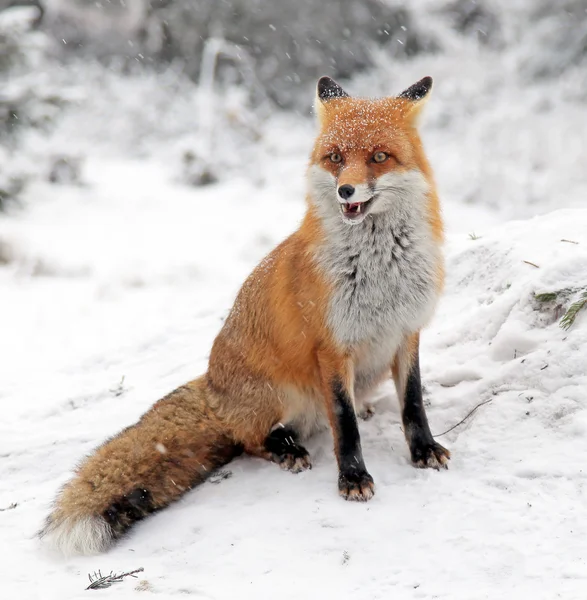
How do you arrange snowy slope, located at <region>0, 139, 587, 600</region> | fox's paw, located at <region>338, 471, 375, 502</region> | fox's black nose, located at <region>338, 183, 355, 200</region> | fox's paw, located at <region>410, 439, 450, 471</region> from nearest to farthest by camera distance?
1. snowy slope, located at <region>0, 139, 587, 600</region>
2. fox's black nose, located at <region>338, 183, 355, 200</region>
3. fox's paw, located at <region>338, 471, 375, 502</region>
4. fox's paw, located at <region>410, 439, 450, 471</region>

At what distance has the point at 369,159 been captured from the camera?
9.48 feet

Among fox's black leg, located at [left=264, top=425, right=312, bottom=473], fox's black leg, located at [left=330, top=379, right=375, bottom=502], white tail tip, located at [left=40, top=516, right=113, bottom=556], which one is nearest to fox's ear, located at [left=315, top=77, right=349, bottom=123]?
fox's black leg, located at [left=330, top=379, right=375, bottom=502]

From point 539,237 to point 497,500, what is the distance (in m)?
2.24

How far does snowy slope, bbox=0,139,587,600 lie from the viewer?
248cm

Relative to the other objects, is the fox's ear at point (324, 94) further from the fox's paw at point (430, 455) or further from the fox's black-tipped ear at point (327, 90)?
the fox's paw at point (430, 455)

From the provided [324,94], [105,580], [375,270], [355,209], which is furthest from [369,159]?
[105,580]

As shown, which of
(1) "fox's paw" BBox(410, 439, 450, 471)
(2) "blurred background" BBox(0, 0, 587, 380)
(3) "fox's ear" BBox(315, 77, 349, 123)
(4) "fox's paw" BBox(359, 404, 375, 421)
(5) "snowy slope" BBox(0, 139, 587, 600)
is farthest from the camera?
(2) "blurred background" BBox(0, 0, 587, 380)

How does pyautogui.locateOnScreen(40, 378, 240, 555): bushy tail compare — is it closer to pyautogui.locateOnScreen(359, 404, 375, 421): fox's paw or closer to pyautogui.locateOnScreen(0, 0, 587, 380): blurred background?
pyautogui.locateOnScreen(359, 404, 375, 421): fox's paw

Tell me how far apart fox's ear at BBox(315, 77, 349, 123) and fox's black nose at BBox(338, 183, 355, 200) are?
752 millimetres

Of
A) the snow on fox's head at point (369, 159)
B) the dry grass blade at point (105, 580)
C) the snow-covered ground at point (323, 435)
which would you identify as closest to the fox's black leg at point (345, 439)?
the snow-covered ground at point (323, 435)

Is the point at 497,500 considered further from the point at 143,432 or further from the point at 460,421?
the point at 143,432

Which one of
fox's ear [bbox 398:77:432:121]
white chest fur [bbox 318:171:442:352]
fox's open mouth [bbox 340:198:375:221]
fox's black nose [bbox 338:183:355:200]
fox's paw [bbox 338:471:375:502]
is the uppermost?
fox's ear [bbox 398:77:432:121]

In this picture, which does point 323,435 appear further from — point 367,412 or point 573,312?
point 573,312

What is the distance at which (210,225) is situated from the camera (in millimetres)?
9195
